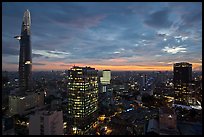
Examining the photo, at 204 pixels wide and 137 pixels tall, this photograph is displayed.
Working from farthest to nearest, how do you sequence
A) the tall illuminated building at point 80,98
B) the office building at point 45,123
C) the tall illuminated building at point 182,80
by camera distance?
1. the tall illuminated building at point 182,80
2. the tall illuminated building at point 80,98
3. the office building at point 45,123

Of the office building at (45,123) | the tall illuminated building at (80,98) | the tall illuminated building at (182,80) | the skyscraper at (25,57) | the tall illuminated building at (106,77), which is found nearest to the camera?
the office building at (45,123)

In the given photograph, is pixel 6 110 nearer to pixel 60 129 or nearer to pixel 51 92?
pixel 51 92

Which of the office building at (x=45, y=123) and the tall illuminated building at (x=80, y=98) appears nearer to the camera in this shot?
the office building at (x=45, y=123)

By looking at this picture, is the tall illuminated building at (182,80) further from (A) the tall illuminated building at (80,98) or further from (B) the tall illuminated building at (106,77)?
(B) the tall illuminated building at (106,77)

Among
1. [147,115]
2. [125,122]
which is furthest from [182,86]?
[125,122]

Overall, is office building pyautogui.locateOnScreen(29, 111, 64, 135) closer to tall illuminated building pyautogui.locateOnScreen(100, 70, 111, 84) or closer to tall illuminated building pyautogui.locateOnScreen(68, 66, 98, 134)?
tall illuminated building pyautogui.locateOnScreen(68, 66, 98, 134)

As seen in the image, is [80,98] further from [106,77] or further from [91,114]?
[106,77]

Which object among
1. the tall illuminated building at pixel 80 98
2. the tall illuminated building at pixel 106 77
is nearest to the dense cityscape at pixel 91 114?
the tall illuminated building at pixel 80 98

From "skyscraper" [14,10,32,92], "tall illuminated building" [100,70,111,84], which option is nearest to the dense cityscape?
"skyscraper" [14,10,32,92]
